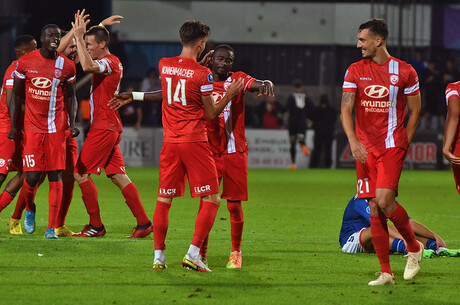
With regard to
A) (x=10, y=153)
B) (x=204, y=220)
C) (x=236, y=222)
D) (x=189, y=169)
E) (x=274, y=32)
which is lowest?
(x=236, y=222)

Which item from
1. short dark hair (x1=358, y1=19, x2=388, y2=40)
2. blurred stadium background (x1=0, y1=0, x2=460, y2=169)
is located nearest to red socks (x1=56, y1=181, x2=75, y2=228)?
short dark hair (x1=358, y1=19, x2=388, y2=40)

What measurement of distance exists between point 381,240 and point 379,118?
3.21 ft

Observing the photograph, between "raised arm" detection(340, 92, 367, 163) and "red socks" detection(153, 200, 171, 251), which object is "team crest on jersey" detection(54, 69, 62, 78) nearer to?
"red socks" detection(153, 200, 171, 251)

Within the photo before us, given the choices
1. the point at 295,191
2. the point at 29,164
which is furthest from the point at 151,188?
the point at 29,164

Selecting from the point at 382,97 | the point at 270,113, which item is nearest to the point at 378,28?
the point at 382,97

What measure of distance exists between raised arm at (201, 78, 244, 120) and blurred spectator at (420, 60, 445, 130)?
1816 cm

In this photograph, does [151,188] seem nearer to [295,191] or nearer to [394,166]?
[295,191]

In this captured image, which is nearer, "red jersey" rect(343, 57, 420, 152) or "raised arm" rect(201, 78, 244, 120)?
"red jersey" rect(343, 57, 420, 152)

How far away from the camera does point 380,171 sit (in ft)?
22.4

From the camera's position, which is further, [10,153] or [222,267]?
[10,153]

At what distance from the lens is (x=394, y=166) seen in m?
6.80

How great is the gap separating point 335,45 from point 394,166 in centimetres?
2205

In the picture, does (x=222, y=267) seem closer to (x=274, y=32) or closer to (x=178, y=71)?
(x=178, y=71)

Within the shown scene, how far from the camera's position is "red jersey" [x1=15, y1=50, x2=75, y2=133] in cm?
897
